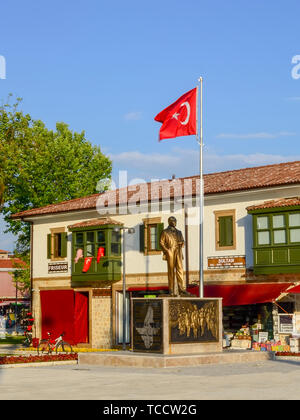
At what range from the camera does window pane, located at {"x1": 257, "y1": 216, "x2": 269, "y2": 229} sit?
3481 cm

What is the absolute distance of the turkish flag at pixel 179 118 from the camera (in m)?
29.9

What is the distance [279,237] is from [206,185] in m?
6.18

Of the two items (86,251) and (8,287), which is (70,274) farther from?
(8,287)

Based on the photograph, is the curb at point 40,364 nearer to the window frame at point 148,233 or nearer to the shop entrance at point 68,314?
the window frame at point 148,233

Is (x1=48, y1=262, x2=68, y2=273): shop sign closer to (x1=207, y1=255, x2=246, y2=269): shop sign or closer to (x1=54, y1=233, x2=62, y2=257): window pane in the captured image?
(x1=54, y1=233, x2=62, y2=257): window pane

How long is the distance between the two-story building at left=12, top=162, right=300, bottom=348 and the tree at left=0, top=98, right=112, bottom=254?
1167cm

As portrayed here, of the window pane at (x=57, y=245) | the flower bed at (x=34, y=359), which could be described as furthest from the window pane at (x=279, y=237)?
the window pane at (x=57, y=245)

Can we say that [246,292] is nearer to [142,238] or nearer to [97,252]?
[142,238]

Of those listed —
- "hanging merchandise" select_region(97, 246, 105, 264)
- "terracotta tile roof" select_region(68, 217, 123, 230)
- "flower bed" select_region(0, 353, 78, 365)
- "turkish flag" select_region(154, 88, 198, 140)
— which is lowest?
"flower bed" select_region(0, 353, 78, 365)

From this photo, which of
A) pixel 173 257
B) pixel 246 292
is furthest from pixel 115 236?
pixel 173 257

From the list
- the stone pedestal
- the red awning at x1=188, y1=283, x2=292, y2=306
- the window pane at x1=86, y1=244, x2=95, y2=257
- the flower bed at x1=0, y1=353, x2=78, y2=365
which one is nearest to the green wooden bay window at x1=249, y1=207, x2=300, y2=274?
the red awning at x1=188, y1=283, x2=292, y2=306

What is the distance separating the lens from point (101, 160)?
61656mm
